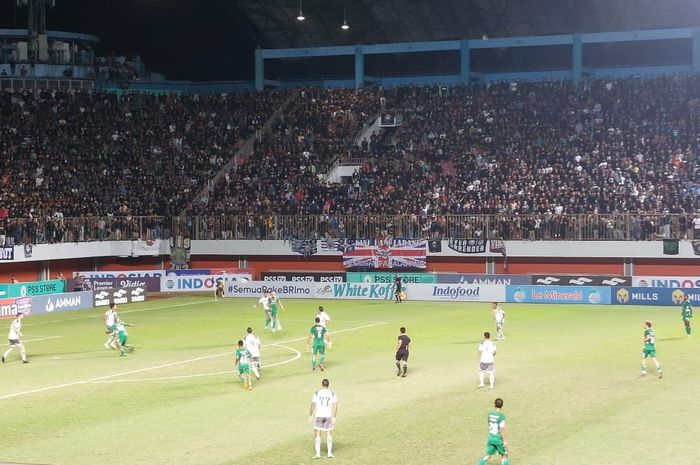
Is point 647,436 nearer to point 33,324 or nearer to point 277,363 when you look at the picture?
point 277,363

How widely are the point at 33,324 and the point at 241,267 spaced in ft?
69.4

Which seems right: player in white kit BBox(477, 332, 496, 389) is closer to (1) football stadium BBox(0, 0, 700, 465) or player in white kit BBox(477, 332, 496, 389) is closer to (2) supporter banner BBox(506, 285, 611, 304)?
(1) football stadium BBox(0, 0, 700, 465)

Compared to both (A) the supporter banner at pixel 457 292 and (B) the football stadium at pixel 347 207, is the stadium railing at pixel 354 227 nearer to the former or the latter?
(B) the football stadium at pixel 347 207

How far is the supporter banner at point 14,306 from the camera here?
188 ft

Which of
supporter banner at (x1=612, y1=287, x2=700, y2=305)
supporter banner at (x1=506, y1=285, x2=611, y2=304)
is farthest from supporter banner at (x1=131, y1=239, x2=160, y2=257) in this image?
supporter banner at (x1=612, y1=287, x2=700, y2=305)

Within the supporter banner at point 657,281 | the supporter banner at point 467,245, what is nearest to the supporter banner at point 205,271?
the supporter banner at point 467,245

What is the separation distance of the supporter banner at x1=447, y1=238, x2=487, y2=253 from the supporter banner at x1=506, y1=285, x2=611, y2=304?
507 centimetres

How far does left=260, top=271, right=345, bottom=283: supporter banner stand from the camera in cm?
6994

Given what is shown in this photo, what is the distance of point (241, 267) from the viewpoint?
7406cm

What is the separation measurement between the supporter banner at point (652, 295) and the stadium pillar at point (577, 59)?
21.1 m

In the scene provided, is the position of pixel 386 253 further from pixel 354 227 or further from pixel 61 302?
pixel 61 302

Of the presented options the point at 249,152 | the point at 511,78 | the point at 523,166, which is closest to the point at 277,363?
the point at 523,166

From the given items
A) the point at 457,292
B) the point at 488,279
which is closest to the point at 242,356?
the point at 457,292

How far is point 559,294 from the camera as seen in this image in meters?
61.9
